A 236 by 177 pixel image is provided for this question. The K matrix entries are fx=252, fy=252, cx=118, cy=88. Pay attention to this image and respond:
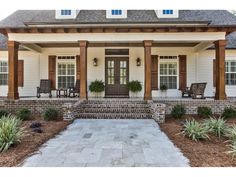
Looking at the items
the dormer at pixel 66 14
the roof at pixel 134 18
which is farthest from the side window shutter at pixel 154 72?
the dormer at pixel 66 14

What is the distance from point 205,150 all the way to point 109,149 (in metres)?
2.09

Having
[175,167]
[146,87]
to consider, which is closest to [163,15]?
[146,87]

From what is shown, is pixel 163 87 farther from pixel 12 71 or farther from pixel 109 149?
pixel 109 149

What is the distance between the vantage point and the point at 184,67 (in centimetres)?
1408

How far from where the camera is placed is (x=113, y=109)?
34.7ft

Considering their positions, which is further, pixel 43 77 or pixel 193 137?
pixel 43 77

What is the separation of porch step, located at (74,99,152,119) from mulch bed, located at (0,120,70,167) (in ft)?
6.50

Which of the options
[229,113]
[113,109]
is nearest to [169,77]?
[229,113]

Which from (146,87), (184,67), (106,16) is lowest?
(146,87)

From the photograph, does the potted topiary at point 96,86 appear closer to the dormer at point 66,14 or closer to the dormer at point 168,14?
the dormer at point 66,14

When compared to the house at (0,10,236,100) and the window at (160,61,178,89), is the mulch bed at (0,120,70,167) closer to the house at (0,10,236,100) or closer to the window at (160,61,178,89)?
the house at (0,10,236,100)

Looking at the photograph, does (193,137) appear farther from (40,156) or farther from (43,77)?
(43,77)

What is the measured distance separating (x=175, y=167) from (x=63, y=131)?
4.13 m

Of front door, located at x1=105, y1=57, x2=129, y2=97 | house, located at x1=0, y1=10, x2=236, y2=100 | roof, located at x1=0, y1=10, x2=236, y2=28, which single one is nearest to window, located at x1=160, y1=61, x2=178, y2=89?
house, located at x1=0, y1=10, x2=236, y2=100
